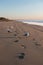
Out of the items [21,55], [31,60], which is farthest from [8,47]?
[31,60]

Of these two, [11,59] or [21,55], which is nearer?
[11,59]

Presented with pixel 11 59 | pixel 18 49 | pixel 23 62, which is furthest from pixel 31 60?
pixel 18 49

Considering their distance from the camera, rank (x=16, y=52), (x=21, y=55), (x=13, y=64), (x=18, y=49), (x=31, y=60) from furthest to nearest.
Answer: (x=18, y=49) < (x=16, y=52) < (x=21, y=55) < (x=31, y=60) < (x=13, y=64)

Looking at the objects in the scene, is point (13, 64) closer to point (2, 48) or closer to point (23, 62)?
point (23, 62)

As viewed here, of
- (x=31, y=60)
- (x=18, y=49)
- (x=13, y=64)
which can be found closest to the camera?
(x=13, y=64)

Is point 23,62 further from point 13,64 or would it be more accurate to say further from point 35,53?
point 35,53

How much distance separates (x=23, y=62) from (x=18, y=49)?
0.92 metres

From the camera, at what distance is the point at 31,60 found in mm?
3471

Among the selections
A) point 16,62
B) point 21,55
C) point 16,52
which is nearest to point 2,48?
point 16,52

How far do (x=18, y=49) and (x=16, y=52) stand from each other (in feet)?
0.91

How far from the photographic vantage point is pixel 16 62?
3344 mm

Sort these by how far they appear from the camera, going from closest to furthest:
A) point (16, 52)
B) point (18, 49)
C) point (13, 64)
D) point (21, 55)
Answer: point (13, 64)
point (21, 55)
point (16, 52)
point (18, 49)

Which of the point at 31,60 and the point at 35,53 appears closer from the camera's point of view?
the point at 31,60

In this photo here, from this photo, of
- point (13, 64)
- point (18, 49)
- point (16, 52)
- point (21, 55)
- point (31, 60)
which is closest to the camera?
point (13, 64)
